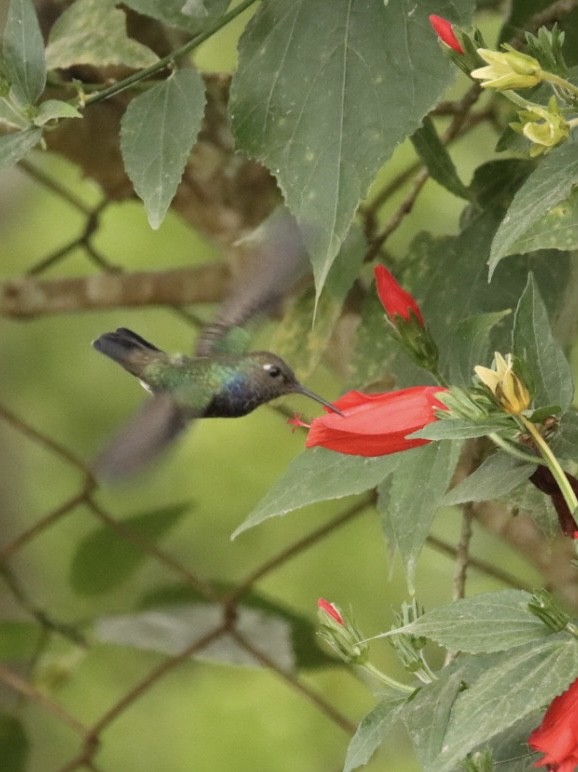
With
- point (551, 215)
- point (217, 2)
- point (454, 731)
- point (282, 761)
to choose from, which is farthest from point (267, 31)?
point (282, 761)

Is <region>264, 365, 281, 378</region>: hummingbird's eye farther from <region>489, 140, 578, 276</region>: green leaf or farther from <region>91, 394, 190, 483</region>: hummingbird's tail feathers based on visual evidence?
<region>489, 140, 578, 276</region>: green leaf

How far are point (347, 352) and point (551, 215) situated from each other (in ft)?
1.53

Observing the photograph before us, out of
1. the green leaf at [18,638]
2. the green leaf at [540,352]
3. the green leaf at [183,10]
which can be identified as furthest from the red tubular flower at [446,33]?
the green leaf at [18,638]

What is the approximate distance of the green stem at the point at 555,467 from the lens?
1.57 feet

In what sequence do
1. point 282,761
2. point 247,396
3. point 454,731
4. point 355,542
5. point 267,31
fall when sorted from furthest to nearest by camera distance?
point 355,542, point 282,761, point 247,396, point 267,31, point 454,731

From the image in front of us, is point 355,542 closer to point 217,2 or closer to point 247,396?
point 247,396

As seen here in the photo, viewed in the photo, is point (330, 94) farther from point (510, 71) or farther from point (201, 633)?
point (201, 633)

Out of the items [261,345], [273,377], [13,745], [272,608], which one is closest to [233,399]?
[273,377]

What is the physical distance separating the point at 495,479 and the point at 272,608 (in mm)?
716

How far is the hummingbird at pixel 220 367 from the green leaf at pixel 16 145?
0.54 feet

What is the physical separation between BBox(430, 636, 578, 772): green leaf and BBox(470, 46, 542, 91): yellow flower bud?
0.20 metres

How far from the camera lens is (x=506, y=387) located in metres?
0.48

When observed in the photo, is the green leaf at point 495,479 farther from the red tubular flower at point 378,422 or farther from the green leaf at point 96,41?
the green leaf at point 96,41

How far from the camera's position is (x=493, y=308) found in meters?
0.76
